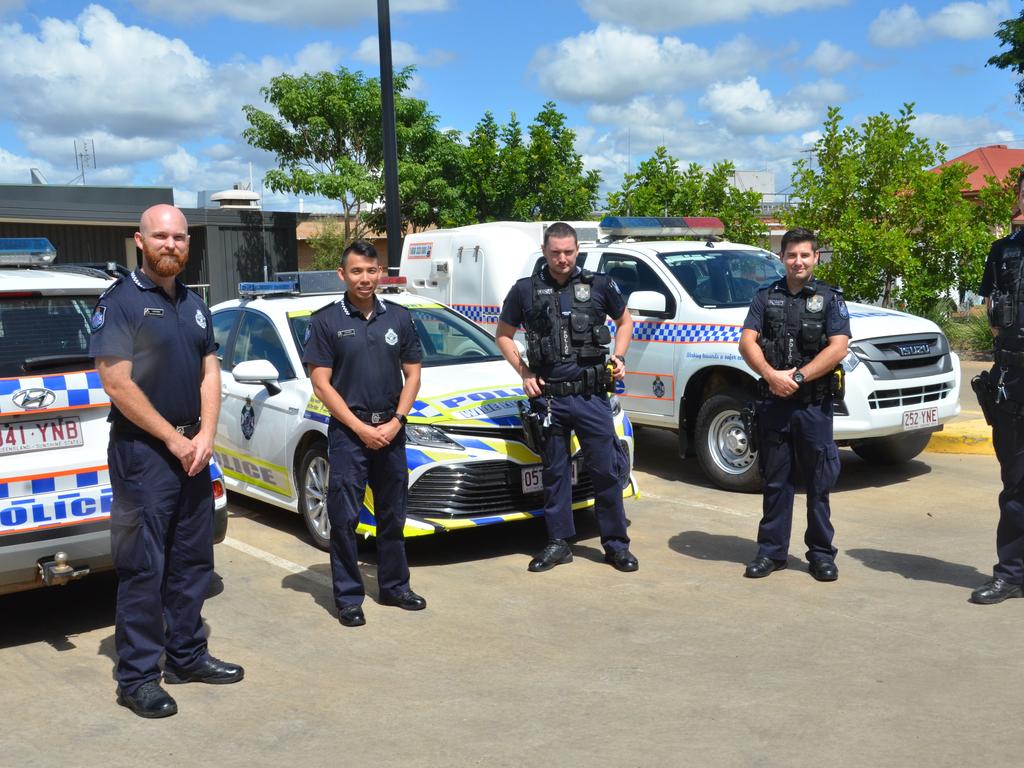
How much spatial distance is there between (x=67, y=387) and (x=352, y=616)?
5.79ft

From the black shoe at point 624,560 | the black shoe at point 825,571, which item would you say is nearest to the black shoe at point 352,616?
the black shoe at point 624,560

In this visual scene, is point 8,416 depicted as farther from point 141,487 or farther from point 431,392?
point 431,392

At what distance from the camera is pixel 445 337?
24.8 feet

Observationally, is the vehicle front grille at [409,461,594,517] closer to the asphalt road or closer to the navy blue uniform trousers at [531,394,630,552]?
the navy blue uniform trousers at [531,394,630,552]

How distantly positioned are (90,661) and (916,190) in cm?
1188

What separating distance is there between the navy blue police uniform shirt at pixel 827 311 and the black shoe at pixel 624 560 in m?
1.48

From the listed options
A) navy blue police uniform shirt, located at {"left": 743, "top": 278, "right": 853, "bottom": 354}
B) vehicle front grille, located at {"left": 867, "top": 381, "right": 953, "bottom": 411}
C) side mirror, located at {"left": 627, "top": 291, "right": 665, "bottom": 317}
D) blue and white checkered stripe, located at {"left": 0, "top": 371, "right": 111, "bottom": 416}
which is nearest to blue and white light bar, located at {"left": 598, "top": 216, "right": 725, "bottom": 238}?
side mirror, located at {"left": 627, "top": 291, "right": 665, "bottom": 317}

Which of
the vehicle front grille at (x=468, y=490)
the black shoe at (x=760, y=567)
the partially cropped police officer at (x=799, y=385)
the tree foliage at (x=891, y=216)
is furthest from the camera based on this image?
the tree foliage at (x=891, y=216)

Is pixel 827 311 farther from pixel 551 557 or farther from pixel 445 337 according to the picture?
pixel 445 337

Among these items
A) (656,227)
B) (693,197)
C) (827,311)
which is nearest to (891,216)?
(693,197)

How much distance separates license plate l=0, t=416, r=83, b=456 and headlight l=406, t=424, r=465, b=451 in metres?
1.89

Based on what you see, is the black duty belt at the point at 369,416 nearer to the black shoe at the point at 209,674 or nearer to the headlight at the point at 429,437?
the headlight at the point at 429,437

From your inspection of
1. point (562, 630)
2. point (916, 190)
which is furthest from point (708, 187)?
point (562, 630)

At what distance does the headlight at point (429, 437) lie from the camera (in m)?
6.20
